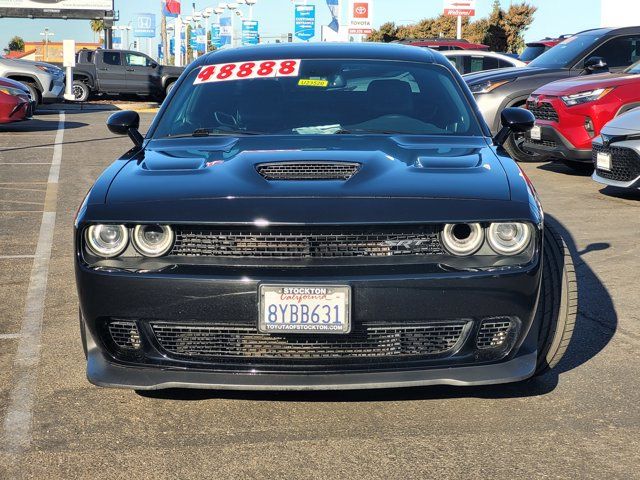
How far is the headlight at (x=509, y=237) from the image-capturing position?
12.0 feet

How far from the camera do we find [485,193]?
372 cm

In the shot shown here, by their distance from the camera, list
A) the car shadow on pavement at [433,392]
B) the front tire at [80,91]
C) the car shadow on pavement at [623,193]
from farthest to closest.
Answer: the front tire at [80,91] → the car shadow on pavement at [623,193] → the car shadow on pavement at [433,392]

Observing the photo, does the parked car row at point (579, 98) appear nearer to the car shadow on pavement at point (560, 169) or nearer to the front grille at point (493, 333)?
the car shadow on pavement at point (560, 169)

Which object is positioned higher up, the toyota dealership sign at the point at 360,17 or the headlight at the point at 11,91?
the toyota dealership sign at the point at 360,17

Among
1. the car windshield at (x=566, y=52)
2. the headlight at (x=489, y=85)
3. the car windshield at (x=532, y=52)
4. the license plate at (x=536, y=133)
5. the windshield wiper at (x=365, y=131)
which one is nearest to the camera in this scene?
the windshield wiper at (x=365, y=131)

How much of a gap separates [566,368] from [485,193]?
1.18m

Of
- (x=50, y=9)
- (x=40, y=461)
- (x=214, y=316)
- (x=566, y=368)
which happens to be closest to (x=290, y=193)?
(x=214, y=316)

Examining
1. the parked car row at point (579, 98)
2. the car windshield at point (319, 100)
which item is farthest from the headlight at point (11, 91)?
the car windshield at point (319, 100)

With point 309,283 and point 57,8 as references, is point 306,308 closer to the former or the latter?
point 309,283

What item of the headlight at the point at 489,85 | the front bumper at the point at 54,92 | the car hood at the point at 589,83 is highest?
the car hood at the point at 589,83

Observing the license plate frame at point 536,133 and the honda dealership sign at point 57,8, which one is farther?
the honda dealership sign at point 57,8

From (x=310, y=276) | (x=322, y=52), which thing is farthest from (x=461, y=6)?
(x=310, y=276)

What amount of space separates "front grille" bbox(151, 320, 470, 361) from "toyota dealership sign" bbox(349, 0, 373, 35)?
119ft

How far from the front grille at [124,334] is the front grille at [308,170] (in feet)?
2.60
